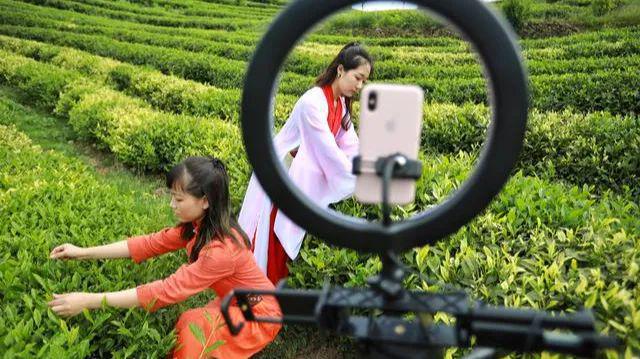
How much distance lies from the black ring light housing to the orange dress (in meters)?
1.48

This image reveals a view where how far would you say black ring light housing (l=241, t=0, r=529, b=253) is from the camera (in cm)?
71

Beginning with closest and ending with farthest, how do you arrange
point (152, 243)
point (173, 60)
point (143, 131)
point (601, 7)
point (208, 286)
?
point (208, 286) → point (152, 243) → point (143, 131) → point (173, 60) → point (601, 7)

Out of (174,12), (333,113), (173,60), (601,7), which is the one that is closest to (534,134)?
(333,113)

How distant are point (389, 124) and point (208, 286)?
5.61ft

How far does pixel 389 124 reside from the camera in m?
0.79

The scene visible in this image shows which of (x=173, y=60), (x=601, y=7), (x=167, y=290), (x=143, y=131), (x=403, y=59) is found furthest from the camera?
(x=601, y=7)

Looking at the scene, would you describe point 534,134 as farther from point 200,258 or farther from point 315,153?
point 200,258

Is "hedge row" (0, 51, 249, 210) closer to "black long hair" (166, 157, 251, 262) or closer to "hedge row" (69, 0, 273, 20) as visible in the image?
"black long hair" (166, 157, 251, 262)

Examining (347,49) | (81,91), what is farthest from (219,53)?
(347,49)

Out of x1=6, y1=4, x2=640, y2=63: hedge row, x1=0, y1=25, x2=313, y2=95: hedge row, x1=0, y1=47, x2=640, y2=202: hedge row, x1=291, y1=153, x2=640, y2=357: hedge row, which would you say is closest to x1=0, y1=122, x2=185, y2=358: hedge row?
x1=291, y1=153, x2=640, y2=357: hedge row

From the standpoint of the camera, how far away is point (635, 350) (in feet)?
5.60

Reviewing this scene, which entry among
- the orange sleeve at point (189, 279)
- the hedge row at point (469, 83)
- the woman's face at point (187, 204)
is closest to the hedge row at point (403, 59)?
the hedge row at point (469, 83)

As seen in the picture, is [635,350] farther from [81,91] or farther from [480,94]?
[81,91]

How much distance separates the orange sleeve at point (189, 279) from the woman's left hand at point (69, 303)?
0.68 ft
